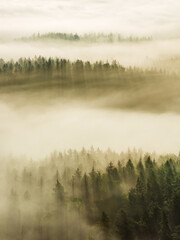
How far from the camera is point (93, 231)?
367 feet

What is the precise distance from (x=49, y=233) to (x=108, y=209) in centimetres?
2119

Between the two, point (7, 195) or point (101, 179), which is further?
point (7, 195)

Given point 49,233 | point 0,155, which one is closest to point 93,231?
point 49,233

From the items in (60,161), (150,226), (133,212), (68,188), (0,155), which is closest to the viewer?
(150,226)

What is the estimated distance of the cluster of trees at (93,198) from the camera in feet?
338

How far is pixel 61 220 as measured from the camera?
12256cm

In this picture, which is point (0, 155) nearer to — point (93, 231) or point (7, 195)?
point (7, 195)

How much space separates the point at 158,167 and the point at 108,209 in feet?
74.7

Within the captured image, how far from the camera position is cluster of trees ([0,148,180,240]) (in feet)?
338

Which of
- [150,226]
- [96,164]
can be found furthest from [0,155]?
[150,226]

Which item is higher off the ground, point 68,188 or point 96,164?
point 96,164

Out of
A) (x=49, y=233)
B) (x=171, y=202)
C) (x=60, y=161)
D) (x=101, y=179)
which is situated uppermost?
(x=60, y=161)

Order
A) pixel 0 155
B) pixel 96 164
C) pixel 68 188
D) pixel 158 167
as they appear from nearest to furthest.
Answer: pixel 158 167
pixel 68 188
pixel 96 164
pixel 0 155

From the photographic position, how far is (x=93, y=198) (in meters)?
126
